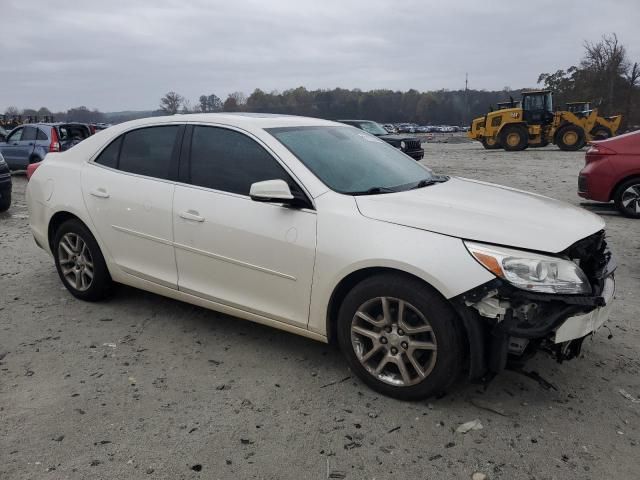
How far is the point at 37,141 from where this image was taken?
14.5 meters

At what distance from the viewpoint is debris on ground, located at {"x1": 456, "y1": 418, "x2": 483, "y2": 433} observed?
9.15 ft

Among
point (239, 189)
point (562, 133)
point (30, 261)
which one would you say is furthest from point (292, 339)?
point (562, 133)

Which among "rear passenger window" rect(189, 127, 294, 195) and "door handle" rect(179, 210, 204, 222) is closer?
"rear passenger window" rect(189, 127, 294, 195)

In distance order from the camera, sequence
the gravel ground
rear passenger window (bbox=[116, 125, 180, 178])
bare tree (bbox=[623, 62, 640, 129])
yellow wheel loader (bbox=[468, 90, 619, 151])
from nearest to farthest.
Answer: the gravel ground, rear passenger window (bbox=[116, 125, 180, 178]), yellow wheel loader (bbox=[468, 90, 619, 151]), bare tree (bbox=[623, 62, 640, 129])

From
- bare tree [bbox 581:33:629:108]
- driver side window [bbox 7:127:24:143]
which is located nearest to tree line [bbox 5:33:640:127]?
bare tree [bbox 581:33:629:108]

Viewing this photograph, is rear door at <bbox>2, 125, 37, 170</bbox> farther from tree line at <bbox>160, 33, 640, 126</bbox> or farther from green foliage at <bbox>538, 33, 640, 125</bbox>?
green foliage at <bbox>538, 33, 640, 125</bbox>

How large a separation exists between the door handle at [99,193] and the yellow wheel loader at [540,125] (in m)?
25.1

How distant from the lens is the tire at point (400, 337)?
9.21ft

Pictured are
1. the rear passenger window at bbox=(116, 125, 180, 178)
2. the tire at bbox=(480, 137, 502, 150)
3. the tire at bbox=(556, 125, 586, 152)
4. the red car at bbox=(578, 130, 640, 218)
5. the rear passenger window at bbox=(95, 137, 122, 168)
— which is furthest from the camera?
the tire at bbox=(480, 137, 502, 150)

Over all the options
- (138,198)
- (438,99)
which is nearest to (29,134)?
(138,198)

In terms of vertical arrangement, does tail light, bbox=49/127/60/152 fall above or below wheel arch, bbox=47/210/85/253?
above

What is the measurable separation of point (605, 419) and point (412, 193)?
1.66 meters

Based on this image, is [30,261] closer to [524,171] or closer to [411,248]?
[411,248]

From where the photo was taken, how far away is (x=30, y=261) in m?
6.09
